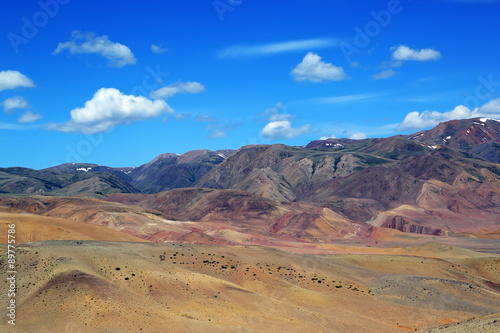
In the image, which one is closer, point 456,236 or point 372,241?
point 372,241

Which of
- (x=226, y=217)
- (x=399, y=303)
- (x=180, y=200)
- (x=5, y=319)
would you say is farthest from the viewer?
(x=180, y=200)

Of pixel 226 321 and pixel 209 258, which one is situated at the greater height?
pixel 209 258

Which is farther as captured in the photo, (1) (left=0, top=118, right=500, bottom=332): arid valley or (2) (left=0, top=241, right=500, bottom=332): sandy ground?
(1) (left=0, top=118, right=500, bottom=332): arid valley

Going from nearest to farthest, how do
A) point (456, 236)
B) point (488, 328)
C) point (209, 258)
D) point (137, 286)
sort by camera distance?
point (488, 328) < point (137, 286) < point (209, 258) < point (456, 236)

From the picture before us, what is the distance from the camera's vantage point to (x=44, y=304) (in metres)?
37.3

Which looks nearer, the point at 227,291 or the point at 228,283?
the point at 227,291

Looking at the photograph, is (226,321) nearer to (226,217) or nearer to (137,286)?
(137,286)

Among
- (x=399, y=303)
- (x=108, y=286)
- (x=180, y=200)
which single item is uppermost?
(x=180, y=200)

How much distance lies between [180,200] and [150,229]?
68209mm

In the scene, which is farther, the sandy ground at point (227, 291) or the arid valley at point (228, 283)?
the arid valley at point (228, 283)

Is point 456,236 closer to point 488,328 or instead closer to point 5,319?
point 488,328

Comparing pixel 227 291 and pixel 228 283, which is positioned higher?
pixel 228 283

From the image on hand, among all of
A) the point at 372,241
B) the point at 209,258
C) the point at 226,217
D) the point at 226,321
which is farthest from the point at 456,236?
the point at 226,321

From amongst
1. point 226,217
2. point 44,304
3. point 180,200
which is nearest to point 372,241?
point 226,217
